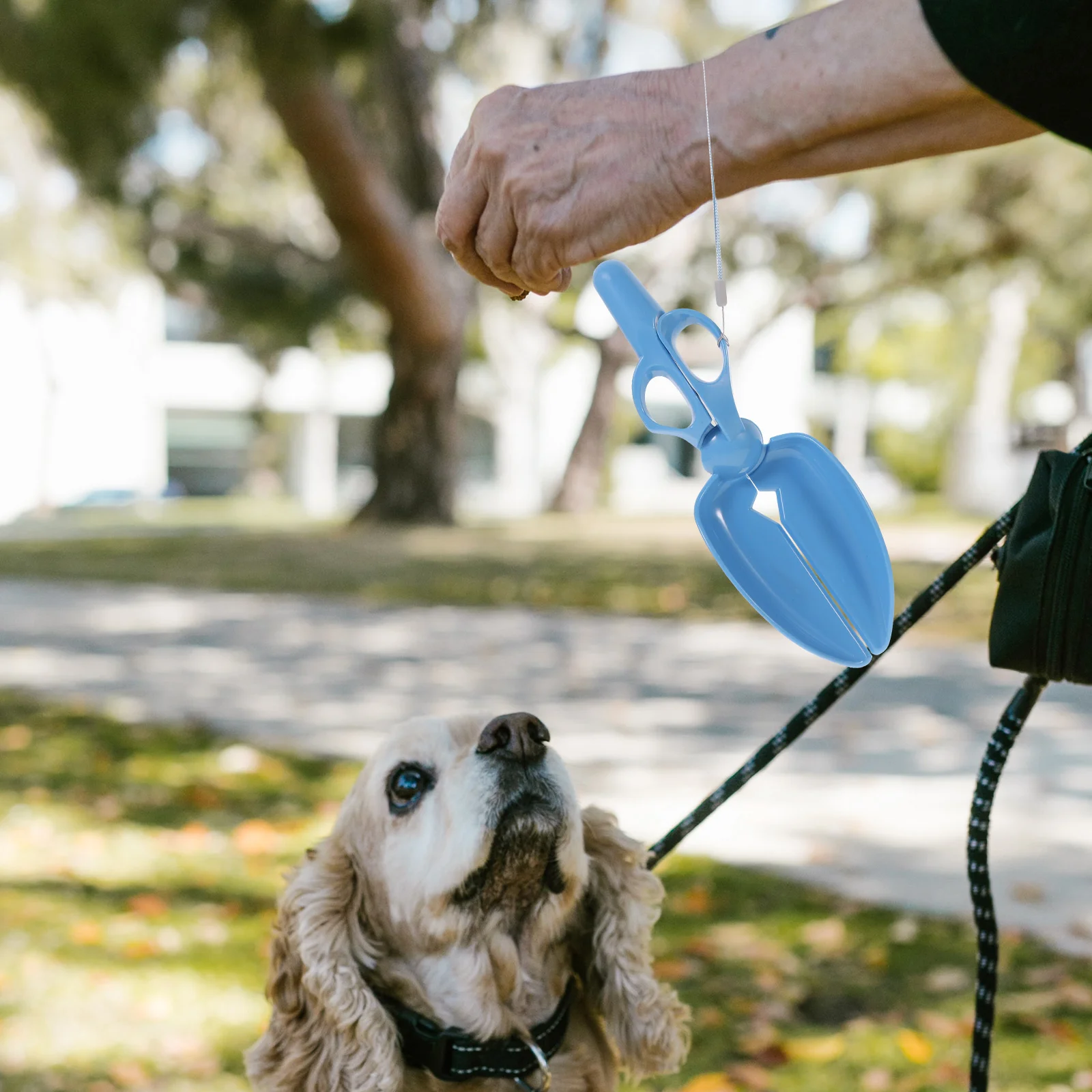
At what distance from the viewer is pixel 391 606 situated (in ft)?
36.1

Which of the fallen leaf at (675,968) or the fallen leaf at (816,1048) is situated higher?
the fallen leaf at (816,1048)

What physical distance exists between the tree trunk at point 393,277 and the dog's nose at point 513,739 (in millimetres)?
9120

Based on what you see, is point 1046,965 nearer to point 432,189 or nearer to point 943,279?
point 432,189

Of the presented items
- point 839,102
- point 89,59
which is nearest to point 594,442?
point 89,59

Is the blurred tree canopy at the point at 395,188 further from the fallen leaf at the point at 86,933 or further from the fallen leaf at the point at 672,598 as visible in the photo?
the fallen leaf at the point at 86,933

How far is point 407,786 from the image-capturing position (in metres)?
2.27

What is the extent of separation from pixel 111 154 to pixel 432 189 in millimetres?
6849

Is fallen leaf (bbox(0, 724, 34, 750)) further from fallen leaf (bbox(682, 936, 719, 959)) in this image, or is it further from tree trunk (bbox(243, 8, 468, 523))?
tree trunk (bbox(243, 8, 468, 523))

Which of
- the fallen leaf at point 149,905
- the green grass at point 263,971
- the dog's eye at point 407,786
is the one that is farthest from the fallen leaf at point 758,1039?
the fallen leaf at point 149,905

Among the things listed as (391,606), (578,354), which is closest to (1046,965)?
(391,606)

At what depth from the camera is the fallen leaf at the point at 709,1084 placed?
3.09 m

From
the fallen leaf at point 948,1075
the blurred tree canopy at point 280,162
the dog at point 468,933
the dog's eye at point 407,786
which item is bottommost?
the fallen leaf at point 948,1075

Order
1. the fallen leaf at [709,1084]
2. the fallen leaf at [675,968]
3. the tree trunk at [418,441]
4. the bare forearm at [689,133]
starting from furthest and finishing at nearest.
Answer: the tree trunk at [418,441]
the fallen leaf at [675,968]
the fallen leaf at [709,1084]
the bare forearm at [689,133]

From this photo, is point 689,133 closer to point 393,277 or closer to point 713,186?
point 713,186
